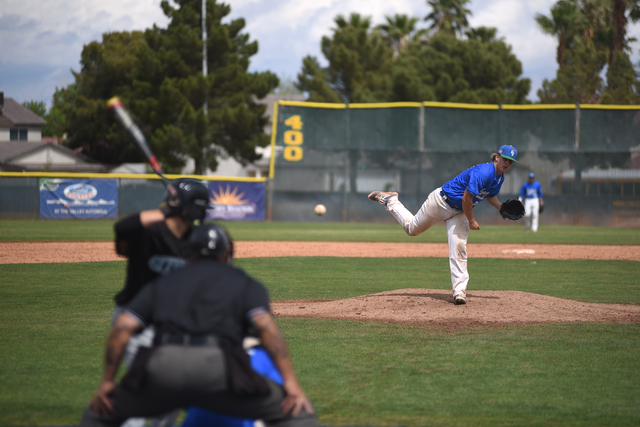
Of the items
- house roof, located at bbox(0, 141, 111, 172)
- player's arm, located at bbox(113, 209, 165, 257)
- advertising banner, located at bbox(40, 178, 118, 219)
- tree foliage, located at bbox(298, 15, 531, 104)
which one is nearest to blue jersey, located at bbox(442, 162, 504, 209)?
player's arm, located at bbox(113, 209, 165, 257)

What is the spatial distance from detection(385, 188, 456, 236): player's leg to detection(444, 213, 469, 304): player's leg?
0.15m

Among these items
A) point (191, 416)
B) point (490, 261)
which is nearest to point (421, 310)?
point (191, 416)

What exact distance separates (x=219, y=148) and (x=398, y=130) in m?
15.3

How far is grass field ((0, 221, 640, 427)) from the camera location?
3.81 m

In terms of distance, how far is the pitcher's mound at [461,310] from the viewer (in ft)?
21.8

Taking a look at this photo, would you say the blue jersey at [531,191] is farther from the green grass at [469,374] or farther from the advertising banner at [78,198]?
the advertising banner at [78,198]

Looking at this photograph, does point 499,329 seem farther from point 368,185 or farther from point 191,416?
point 368,185

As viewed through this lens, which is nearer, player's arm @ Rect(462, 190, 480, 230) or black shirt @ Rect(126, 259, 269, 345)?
black shirt @ Rect(126, 259, 269, 345)

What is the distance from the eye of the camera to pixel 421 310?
7.04m

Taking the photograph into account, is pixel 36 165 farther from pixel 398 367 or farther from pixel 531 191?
pixel 398 367

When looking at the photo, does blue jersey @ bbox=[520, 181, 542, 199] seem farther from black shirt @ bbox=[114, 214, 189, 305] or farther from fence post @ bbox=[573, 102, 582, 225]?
black shirt @ bbox=[114, 214, 189, 305]

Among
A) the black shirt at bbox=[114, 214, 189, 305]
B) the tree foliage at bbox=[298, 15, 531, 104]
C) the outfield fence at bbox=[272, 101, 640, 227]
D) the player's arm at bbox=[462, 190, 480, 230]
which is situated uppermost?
the tree foliage at bbox=[298, 15, 531, 104]

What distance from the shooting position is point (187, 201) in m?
3.22

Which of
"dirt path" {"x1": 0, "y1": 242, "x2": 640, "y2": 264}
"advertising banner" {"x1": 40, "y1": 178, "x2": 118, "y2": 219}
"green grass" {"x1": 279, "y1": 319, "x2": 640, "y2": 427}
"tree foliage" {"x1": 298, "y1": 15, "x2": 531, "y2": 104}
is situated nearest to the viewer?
"green grass" {"x1": 279, "y1": 319, "x2": 640, "y2": 427}
